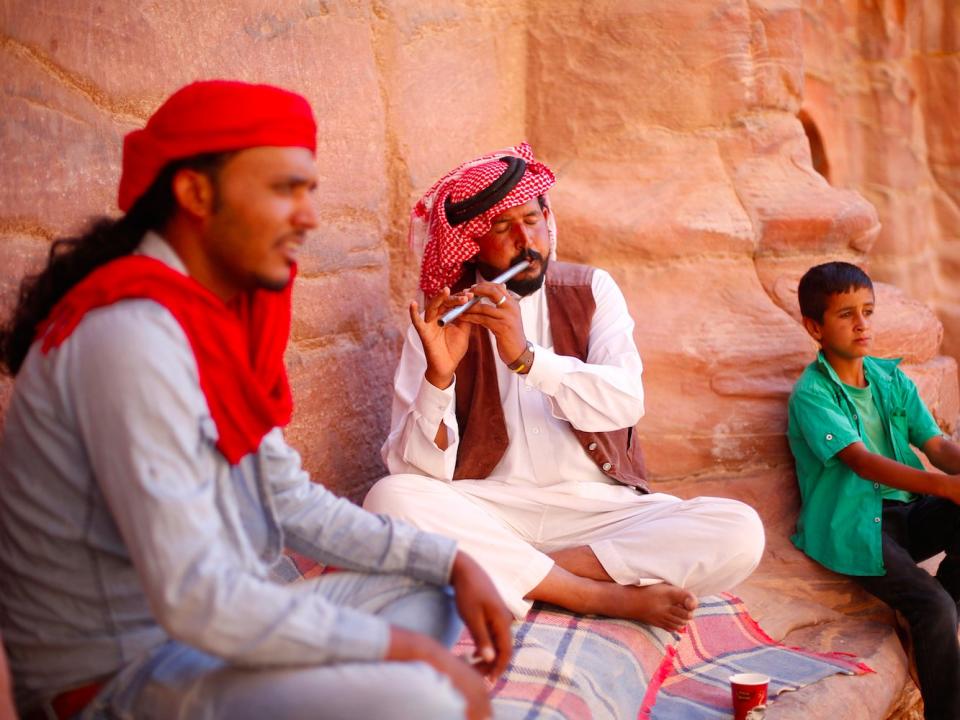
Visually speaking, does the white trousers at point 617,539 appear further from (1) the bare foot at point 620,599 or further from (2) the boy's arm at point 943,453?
(2) the boy's arm at point 943,453

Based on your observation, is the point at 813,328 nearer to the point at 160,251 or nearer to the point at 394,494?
the point at 394,494

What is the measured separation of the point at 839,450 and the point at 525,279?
1288 mm

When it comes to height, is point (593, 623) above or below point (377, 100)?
below

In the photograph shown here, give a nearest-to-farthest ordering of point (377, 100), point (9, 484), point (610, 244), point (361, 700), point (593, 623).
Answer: point (361, 700) < point (9, 484) < point (593, 623) < point (377, 100) < point (610, 244)

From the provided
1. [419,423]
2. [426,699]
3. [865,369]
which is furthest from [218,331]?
[865,369]

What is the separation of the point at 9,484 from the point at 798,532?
125 inches

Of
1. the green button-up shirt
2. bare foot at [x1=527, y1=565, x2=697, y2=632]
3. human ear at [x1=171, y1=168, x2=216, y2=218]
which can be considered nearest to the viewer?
human ear at [x1=171, y1=168, x2=216, y2=218]

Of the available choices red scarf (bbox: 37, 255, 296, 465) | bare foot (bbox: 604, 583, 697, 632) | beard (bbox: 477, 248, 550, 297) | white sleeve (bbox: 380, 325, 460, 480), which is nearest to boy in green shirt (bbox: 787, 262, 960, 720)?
bare foot (bbox: 604, 583, 697, 632)

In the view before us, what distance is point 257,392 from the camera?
6.32ft

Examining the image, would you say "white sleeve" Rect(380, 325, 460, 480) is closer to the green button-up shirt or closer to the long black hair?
the green button-up shirt

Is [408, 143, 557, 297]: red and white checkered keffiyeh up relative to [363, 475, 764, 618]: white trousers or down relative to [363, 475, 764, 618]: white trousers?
up

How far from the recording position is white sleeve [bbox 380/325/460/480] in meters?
3.39

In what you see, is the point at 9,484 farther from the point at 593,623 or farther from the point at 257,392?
Answer: the point at 593,623

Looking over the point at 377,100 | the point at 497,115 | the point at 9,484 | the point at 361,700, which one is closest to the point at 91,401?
the point at 9,484
